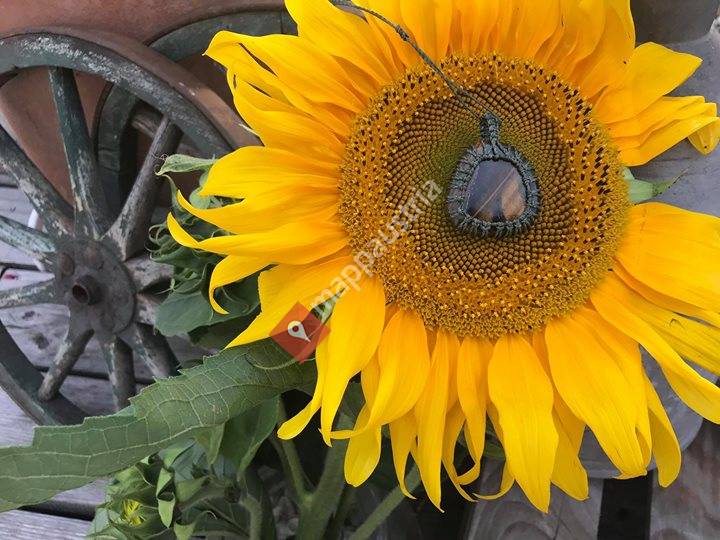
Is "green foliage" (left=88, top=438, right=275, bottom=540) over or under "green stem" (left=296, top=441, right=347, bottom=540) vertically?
over

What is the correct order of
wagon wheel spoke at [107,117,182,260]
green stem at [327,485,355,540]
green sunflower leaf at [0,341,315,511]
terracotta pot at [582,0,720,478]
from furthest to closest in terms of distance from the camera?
wagon wheel spoke at [107,117,182,260]
green stem at [327,485,355,540]
terracotta pot at [582,0,720,478]
green sunflower leaf at [0,341,315,511]

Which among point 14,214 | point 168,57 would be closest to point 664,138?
point 168,57

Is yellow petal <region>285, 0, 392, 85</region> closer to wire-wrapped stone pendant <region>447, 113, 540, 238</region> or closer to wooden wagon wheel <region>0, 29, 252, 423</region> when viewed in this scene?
wire-wrapped stone pendant <region>447, 113, 540, 238</region>

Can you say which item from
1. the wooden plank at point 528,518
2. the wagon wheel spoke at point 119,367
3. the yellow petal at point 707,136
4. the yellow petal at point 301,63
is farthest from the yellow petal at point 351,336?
the wagon wheel spoke at point 119,367

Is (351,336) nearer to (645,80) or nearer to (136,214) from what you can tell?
(645,80)

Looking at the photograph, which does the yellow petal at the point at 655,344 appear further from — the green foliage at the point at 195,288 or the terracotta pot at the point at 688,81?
the green foliage at the point at 195,288

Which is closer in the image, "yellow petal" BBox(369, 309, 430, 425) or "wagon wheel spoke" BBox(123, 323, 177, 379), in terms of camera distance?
"yellow petal" BBox(369, 309, 430, 425)

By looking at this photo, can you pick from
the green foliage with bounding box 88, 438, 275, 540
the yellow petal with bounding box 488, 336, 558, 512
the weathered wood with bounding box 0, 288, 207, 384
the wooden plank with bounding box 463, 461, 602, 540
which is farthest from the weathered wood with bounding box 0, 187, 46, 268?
the yellow petal with bounding box 488, 336, 558, 512
